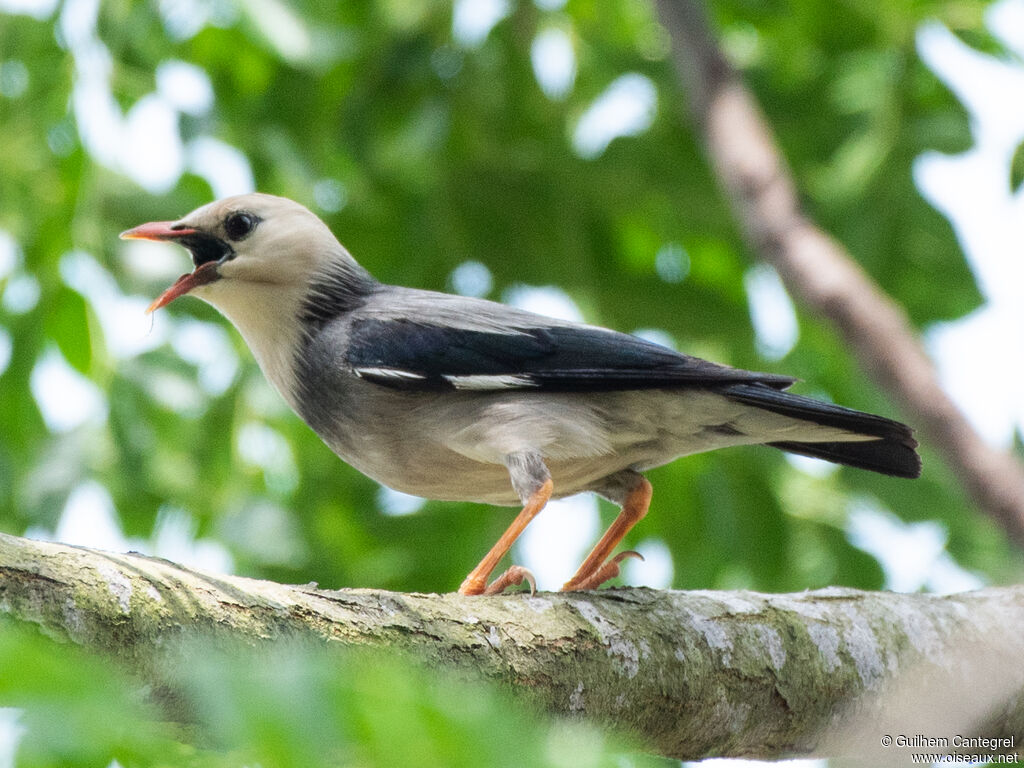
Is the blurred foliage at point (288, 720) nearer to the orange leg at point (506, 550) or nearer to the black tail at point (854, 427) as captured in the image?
the orange leg at point (506, 550)

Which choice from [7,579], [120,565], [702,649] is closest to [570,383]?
[702,649]

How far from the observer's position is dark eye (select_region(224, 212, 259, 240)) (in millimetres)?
4785

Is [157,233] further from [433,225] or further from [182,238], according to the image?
[433,225]

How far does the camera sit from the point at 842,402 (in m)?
6.86

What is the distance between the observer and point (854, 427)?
440 centimetres

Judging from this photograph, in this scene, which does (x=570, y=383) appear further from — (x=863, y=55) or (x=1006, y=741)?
(x=863, y=55)

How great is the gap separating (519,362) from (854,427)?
51.5 inches

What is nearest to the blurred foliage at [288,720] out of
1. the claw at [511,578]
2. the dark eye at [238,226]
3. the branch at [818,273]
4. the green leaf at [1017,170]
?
the branch at [818,273]

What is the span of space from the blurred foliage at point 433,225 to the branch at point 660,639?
5.25 feet

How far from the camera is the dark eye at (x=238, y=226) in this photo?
4785 millimetres

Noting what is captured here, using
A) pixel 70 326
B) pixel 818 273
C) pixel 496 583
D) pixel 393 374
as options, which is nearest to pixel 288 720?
pixel 818 273

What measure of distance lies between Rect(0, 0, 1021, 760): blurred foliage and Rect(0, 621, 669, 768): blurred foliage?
3948 mm

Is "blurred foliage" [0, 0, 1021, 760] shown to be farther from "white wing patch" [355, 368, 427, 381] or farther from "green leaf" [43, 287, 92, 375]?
"white wing patch" [355, 368, 427, 381]

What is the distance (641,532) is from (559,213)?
1.85m
